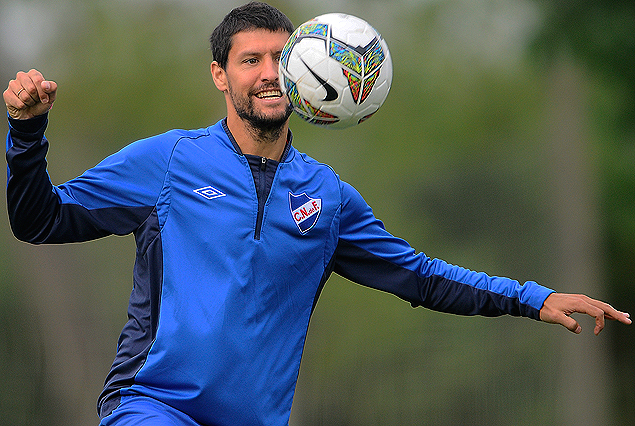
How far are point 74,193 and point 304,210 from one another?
0.85 meters

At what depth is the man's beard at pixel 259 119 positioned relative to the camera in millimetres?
2668

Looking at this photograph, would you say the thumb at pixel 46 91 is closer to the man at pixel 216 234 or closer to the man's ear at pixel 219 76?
the man at pixel 216 234

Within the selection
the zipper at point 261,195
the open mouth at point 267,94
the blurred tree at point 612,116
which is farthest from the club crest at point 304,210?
the blurred tree at point 612,116

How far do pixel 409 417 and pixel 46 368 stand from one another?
3285 mm

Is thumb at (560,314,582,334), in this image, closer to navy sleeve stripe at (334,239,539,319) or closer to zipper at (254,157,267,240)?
navy sleeve stripe at (334,239,539,319)

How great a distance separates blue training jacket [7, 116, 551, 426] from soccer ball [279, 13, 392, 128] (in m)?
0.33

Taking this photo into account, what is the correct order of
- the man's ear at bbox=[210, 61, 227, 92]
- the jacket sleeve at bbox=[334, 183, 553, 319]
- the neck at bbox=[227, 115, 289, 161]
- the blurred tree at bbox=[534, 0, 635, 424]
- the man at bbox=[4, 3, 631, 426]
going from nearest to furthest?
1. the man at bbox=[4, 3, 631, 426]
2. the neck at bbox=[227, 115, 289, 161]
3. the man's ear at bbox=[210, 61, 227, 92]
4. the jacket sleeve at bbox=[334, 183, 553, 319]
5. the blurred tree at bbox=[534, 0, 635, 424]

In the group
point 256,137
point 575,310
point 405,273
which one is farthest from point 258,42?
point 575,310

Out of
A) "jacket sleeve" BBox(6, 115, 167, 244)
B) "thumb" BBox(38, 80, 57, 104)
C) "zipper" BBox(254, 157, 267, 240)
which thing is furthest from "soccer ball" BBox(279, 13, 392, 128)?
"thumb" BBox(38, 80, 57, 104)

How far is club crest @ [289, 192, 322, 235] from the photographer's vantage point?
107 inches

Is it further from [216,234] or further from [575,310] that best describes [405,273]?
[216,234]

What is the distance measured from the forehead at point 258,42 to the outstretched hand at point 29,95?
77 cm

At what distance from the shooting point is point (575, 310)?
8.88 feet

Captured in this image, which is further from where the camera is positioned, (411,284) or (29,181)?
(411,284)
